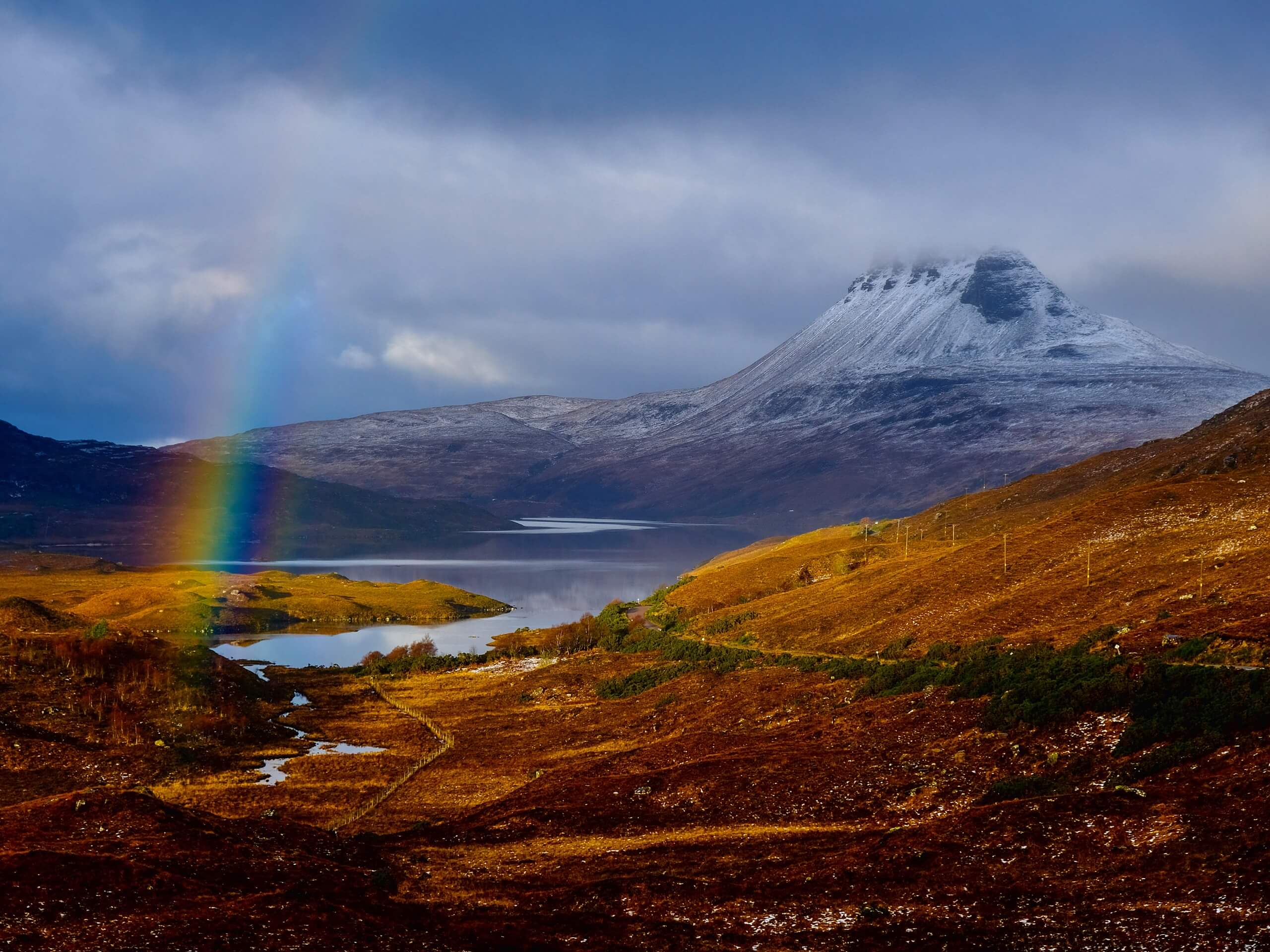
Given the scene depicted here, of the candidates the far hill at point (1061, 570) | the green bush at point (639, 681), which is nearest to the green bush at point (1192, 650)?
the far hill at point (1061, 570)

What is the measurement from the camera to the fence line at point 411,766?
38.2 metres

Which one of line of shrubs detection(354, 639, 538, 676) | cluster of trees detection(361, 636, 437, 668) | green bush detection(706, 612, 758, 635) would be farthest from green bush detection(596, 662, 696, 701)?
cluster of trees detection(361, 636, 437, 668)

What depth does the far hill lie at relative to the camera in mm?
45406

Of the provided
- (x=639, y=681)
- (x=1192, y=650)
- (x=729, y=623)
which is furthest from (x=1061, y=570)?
(x=1192, y=650)

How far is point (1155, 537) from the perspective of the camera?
5991 cm

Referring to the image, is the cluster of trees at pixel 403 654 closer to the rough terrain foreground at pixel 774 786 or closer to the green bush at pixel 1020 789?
the rough terrain foreground at pixel 774 786

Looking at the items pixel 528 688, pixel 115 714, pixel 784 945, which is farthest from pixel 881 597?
pixel 784 945

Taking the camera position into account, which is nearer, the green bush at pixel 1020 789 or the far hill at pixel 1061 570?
the green bush at pixel 1020 789

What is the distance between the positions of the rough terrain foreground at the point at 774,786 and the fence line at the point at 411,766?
64 centimetres

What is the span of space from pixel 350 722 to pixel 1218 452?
65855 mm

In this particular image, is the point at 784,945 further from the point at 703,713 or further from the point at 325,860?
the point at 703,713

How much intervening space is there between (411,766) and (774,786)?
2119cm

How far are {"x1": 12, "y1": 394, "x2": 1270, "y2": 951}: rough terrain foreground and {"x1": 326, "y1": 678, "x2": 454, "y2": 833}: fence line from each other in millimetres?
643

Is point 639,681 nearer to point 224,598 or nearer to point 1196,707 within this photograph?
point 1196,707
